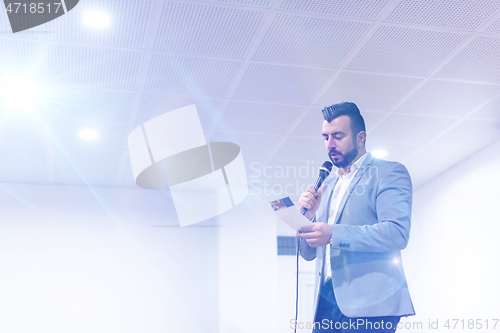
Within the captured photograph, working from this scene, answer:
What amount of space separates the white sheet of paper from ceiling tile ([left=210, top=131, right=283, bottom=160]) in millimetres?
3371

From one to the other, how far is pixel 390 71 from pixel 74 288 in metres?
4.53

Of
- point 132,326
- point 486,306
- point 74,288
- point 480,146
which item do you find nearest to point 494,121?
→ point 480,146

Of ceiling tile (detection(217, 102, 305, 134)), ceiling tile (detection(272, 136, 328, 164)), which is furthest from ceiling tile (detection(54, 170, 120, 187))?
ceiling tile (detection(272, 136, 328, 164))

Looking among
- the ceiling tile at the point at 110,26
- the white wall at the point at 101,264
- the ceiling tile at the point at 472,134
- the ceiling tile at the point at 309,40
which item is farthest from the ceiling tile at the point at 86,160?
the ceiling tile at the point at 472,134

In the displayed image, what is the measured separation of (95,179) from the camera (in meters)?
6.02

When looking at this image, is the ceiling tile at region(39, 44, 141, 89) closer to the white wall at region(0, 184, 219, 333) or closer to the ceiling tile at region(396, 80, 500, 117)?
the ceiling tile at region(396, 80, 500, 117)

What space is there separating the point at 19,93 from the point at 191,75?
4.84 ft

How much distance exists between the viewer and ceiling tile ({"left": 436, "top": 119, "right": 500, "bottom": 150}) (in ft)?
15.3

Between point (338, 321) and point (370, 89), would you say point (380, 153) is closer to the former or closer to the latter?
point (370, 89)

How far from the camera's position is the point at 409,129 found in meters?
4.75

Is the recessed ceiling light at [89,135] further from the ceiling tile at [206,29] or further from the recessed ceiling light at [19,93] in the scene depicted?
the ceiling tile at [206,29]

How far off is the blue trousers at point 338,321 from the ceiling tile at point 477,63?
A: 262 cm

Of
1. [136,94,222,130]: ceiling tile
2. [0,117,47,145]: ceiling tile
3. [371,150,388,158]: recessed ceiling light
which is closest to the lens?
[136,94,222,130]: ceiling tile

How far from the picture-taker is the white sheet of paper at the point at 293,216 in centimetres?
140
